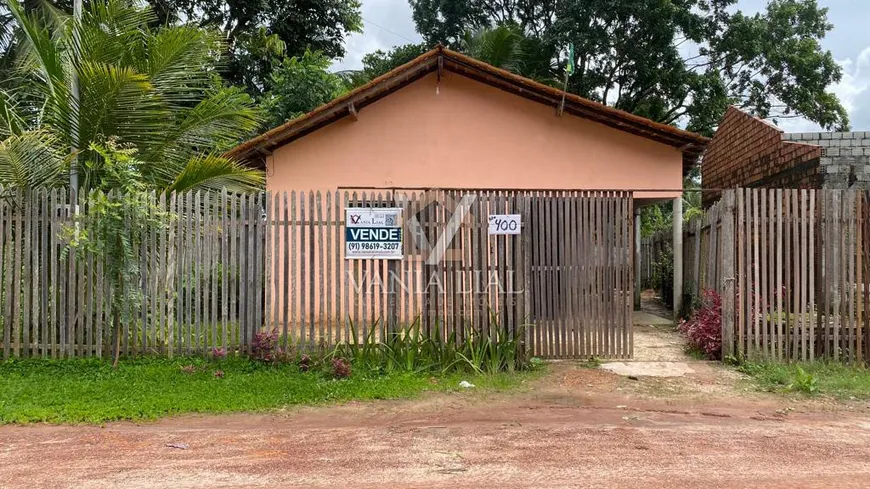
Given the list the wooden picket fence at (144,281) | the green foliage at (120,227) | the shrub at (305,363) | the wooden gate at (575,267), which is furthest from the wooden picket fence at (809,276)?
the green foliage at (120,227)

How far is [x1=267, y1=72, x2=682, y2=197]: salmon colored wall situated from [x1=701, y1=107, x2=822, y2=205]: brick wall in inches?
76.5

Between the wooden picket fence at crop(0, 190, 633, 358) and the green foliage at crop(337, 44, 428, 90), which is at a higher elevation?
the green foliage at crop(337, 44, 428, 90)

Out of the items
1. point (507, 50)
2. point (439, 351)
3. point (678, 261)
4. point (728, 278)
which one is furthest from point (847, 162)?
point (507, 50)

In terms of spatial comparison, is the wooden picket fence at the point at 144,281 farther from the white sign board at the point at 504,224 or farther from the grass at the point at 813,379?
the grass at the point at 813,379

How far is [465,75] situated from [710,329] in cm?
548

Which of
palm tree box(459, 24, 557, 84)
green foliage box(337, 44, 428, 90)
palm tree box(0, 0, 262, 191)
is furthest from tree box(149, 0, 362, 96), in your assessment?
palm tree box(0, 0, 262, 191)

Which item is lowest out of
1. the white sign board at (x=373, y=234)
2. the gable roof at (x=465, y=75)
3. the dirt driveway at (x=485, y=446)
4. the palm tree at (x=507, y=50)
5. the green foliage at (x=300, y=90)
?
the dirt driveway at (x=485, y=446)

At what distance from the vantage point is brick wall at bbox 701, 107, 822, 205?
9.68 metres

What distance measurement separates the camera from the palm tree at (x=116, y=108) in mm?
6824

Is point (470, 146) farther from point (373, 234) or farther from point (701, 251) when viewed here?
point (701, 251)

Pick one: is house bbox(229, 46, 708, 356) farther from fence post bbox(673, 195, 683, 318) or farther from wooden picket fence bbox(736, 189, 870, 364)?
wooden picket fence bbox(736, 189, 870, 364)

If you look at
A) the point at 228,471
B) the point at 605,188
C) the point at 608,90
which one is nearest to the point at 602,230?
the point at 605,188

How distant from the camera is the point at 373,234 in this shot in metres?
6.98

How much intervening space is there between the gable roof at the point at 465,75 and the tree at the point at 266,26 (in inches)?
348
